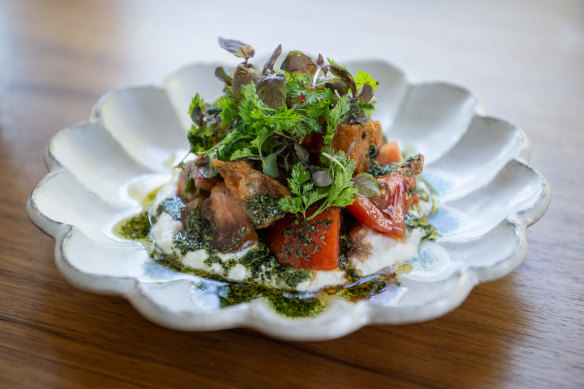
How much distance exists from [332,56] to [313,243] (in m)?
2.51

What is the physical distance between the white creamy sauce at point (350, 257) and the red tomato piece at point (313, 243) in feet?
0.16

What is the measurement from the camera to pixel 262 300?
2.10 m

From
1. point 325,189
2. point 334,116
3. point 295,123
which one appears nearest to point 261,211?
point 325,189

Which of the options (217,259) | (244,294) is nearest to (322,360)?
(244,294)

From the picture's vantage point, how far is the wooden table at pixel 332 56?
6.49 feet

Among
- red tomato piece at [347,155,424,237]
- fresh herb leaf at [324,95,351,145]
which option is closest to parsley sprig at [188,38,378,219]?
fresh herb leaf at [324,95,351,145]

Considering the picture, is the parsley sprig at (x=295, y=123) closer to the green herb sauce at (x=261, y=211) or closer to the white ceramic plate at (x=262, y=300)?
the green herb sauce at (x=261, y=211)

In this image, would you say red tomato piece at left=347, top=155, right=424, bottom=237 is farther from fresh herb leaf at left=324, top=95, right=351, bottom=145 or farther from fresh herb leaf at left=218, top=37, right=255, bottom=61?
fresh herb leaf at left=218, top=37, right=255, bottom=61

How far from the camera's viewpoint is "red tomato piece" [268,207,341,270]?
7.48ft

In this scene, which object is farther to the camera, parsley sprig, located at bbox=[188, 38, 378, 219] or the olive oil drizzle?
parsley sprig, located at bbox=[188, 38, 378, 219]

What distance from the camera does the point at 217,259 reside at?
232 centimetres

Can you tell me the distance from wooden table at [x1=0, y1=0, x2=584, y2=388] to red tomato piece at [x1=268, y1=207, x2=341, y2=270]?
329 mm

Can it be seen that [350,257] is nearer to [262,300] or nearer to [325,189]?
[325,189]

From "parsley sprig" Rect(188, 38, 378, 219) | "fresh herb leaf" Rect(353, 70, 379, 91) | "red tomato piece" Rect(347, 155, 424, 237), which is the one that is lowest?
"red tomato piece" Rect(347, 155, 424, 237)
